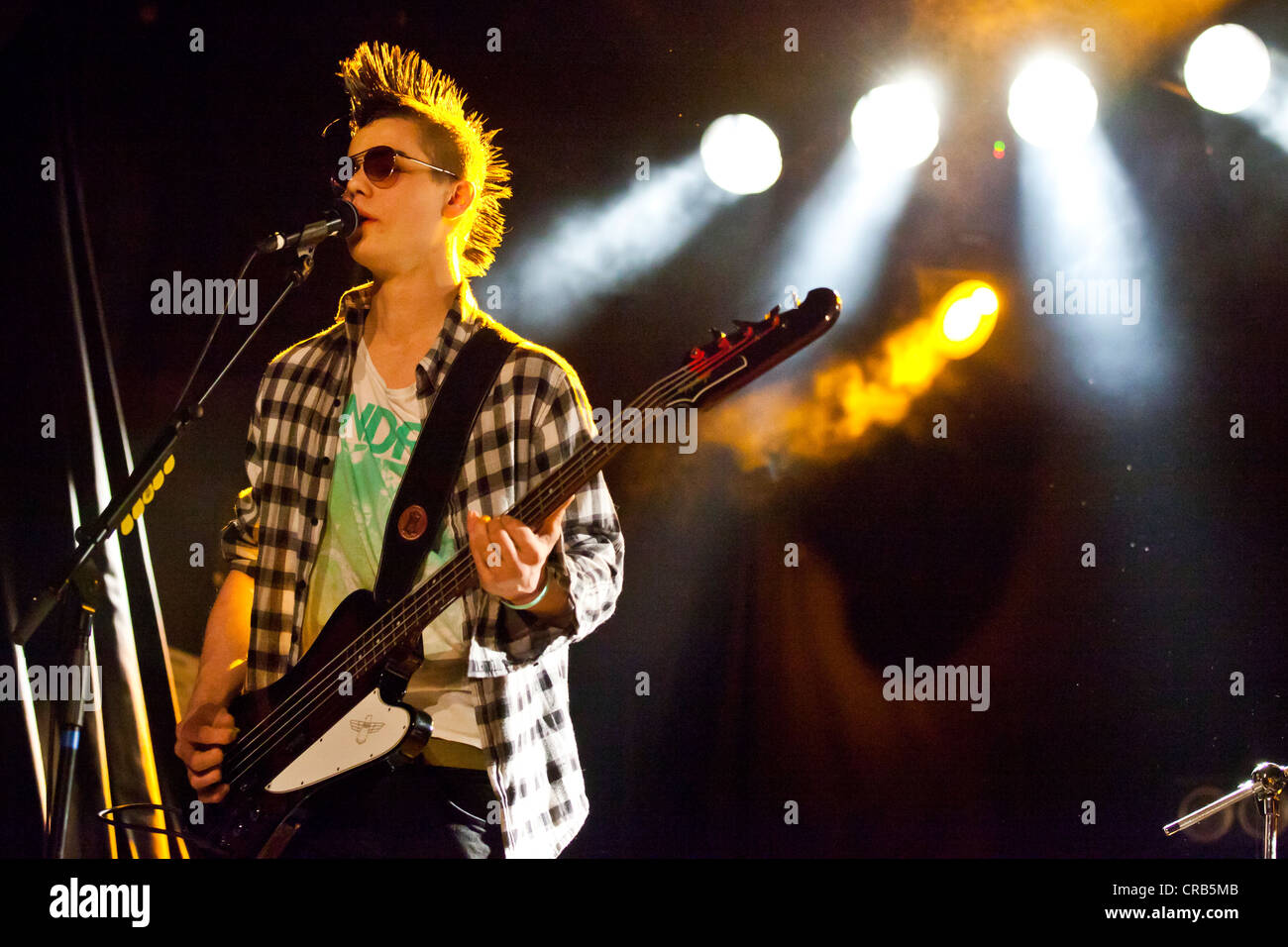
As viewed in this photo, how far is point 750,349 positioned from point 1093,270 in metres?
1.30

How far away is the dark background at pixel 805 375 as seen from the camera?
9.27 feet

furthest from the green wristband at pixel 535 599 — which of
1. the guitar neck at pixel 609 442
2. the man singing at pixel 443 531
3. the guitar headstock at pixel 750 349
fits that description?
the guitar headstock at pixel 750 349

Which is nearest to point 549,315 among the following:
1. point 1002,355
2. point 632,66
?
point 632,66

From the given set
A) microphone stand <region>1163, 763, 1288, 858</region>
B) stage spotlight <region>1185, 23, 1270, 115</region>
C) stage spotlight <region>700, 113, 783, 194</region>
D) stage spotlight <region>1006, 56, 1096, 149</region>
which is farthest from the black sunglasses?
microphone stand <region>1163, 763, 1288, 858</region>

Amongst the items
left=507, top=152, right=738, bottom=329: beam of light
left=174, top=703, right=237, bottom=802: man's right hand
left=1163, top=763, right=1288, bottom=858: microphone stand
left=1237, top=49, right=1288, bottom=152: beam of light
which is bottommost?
left=1163, top=763, right=1288, bottom=858: microphone stand

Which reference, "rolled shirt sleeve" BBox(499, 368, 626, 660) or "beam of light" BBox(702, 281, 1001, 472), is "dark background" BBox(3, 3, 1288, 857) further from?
"rolled shirt sleeve" BBox(499, 368, 626, 660)

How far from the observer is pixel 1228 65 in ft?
9.59

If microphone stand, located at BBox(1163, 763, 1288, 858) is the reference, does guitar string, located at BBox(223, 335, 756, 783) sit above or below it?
above

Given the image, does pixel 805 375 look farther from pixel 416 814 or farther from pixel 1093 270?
pixel 416 814

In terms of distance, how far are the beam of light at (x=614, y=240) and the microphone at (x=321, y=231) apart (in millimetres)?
560

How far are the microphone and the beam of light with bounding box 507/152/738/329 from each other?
22.0 inches

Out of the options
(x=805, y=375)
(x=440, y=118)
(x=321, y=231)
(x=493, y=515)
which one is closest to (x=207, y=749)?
(x=493, y=515)

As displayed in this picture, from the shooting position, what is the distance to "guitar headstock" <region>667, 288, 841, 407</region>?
2051mm
